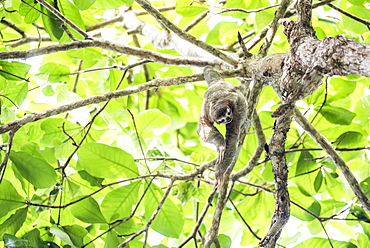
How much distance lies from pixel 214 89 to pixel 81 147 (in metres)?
0.54

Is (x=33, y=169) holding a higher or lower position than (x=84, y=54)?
lower

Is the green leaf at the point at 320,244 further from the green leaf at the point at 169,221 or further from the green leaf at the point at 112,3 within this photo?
the green leaf at the point at 112,3

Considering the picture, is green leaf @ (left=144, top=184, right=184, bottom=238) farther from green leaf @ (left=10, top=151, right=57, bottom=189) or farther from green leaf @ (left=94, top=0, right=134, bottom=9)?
green leaf @ (left=94, top=0, right=134, bottom=9)

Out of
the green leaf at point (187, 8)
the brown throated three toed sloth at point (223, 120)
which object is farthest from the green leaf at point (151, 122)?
the brown throated three toed sloth at point (223, 120)

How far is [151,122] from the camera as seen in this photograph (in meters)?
1.41

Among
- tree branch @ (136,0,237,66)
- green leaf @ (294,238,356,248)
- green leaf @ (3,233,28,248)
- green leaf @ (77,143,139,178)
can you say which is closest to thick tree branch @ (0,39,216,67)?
tree branch @ (136,0,237,66)

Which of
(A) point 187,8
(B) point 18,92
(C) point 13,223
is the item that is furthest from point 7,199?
(A) point 187,8

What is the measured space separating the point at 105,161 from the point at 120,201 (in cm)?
14

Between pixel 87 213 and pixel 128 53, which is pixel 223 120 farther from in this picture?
pixel 87 213

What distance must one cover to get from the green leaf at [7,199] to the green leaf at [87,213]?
142mm

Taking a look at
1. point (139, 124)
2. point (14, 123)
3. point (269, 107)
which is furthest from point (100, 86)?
point (14, 123)

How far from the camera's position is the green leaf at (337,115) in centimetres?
118

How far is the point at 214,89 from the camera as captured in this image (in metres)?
0.65

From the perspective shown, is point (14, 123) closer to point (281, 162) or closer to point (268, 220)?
point (281, 162)
